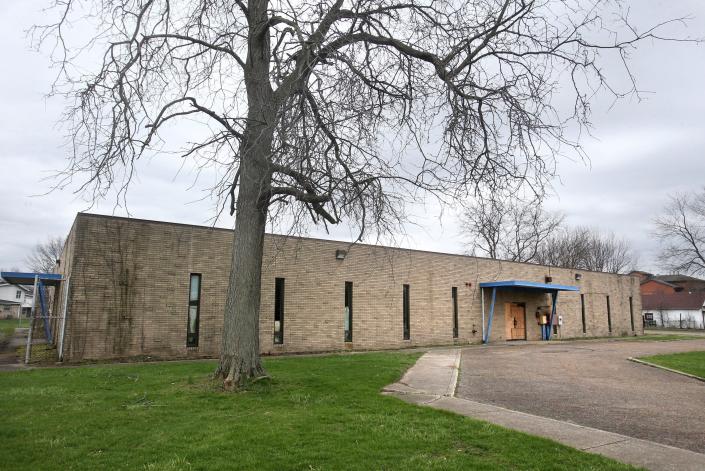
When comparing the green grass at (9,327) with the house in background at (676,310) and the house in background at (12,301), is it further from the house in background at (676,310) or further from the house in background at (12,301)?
the house in background at (676,310)

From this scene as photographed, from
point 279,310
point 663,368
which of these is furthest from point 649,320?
point 279,310

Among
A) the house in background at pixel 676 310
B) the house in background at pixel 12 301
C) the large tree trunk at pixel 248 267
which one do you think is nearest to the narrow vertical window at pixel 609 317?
the large tree trunk at pixel 248 267

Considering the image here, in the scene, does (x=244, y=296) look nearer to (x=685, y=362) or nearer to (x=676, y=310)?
(x=685, y=362)

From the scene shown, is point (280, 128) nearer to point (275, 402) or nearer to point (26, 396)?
point (275, 402)

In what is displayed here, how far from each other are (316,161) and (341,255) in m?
14.6

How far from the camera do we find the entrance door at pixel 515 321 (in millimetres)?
29219

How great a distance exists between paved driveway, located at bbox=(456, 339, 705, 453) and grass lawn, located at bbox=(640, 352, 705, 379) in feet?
2.41

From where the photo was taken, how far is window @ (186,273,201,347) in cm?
1734

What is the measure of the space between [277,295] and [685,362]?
14289mm

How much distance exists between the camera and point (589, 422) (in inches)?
306

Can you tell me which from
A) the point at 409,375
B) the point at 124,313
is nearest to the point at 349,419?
the point at 409,375

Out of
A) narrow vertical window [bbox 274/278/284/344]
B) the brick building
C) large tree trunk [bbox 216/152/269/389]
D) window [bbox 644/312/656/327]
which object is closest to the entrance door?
the brick building

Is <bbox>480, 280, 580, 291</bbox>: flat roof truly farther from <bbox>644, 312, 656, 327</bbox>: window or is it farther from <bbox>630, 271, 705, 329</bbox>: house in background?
<bbox>644, 312, 656, 327</bbox>: window

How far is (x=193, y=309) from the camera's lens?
1758cm
